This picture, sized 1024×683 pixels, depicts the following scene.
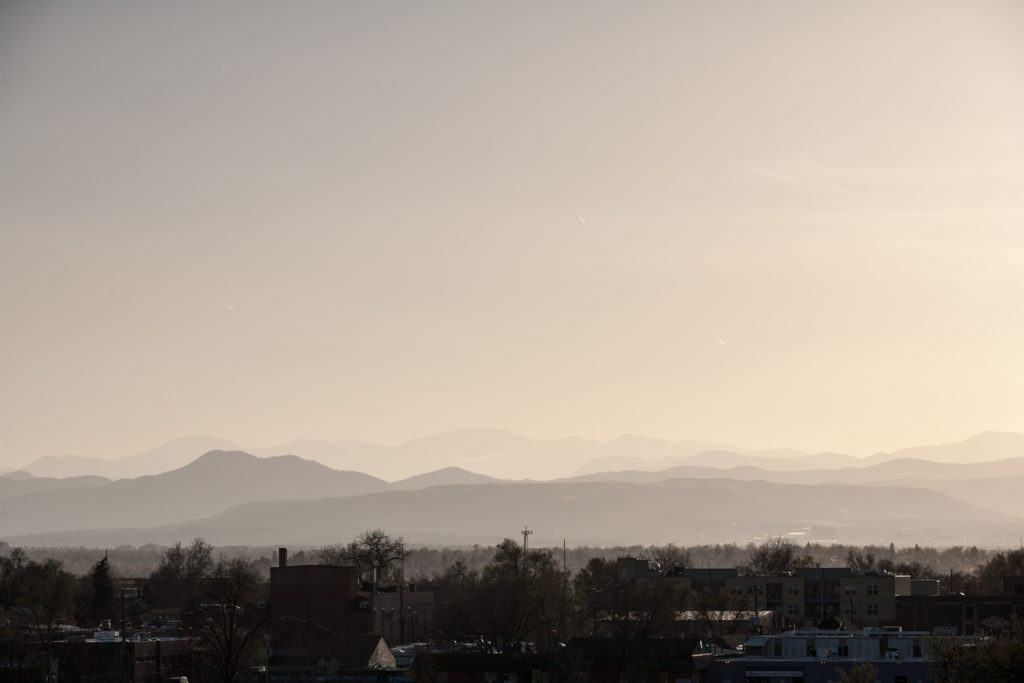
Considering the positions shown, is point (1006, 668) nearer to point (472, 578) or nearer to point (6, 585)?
point (472, 578)

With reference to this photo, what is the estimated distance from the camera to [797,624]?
459 ft

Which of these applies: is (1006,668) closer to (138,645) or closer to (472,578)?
(138,645)

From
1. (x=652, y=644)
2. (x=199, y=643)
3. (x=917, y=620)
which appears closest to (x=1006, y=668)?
(x=652, y=644)

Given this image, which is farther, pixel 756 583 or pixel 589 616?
pixel 756 583

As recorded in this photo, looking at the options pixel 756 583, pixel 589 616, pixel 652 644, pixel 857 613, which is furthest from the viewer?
pixel 756 583

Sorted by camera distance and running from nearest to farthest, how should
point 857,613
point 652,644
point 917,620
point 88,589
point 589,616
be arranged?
point 652,644 → point 589,616 → point 917,620 → point 857,613 → point 88,589

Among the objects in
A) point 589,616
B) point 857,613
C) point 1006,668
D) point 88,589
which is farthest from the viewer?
point 88,589

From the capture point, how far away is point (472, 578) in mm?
143250

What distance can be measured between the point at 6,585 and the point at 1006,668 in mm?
120339

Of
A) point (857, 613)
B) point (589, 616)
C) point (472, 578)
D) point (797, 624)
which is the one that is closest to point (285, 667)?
point (589, 616)

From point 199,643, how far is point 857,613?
244 ft

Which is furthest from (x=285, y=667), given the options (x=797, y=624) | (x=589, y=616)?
Answer: (x=797, y=624)

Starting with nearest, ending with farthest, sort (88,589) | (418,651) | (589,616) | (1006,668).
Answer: (1006,668) → (418,651) → (589,616) → (88,589)

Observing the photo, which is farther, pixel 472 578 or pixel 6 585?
pixel 6 585
